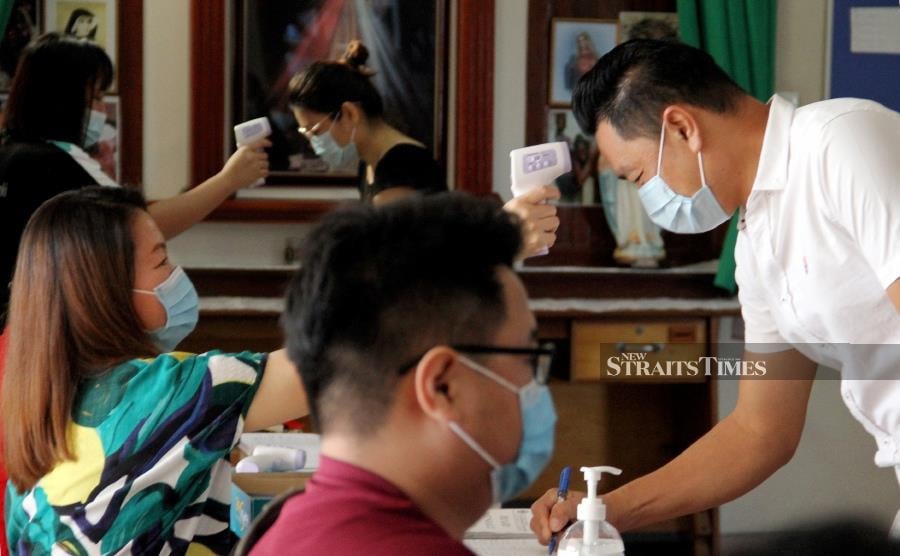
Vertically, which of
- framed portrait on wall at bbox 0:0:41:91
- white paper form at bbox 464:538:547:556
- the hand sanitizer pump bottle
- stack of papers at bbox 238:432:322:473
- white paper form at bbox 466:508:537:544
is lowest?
stack of papers at bbox 238:432:322:473

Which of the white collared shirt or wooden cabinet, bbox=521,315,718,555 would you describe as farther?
wooden cabinet, bbox=521,315,718,555

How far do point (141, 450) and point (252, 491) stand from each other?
0.24 m

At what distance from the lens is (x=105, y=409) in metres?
1.70

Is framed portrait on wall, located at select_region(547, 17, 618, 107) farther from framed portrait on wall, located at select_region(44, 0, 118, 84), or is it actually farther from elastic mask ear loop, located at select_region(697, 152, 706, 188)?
elastic mask ear loop, located at select_region(697, 152, 706, 188)

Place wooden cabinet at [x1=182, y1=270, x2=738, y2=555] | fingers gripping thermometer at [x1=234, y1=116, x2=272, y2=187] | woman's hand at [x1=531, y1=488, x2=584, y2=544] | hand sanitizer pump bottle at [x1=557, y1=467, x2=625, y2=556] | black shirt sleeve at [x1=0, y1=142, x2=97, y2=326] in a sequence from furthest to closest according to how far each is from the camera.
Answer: wooden cabinet at [x1=182, y1=270, x2=738, y2=555]
fingers gripping thermometer at [x1=234, y1=116, x2=272, y2=187]
black shirt sleeve at [x1=0, y1=142, x2=97, y2=326]
woman's hand at [x1=531, y1=488, x2=584, y2=544]
hand sanitizer pump bottle at [x1=557, y1=467, x2=625, y2=556]

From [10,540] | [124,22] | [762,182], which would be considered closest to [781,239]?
[762,182]

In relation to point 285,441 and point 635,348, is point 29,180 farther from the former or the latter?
point 635,348

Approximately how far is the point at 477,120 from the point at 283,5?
77cm

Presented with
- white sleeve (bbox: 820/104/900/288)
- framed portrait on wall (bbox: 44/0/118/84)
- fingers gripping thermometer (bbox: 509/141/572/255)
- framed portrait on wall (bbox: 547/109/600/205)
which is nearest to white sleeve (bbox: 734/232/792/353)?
white sleeve (bbox: 820/104/900/288)

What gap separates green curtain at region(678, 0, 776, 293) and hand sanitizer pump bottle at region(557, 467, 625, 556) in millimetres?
2744

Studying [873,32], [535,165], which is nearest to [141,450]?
Result: [535,165]

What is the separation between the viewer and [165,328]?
6.57 feet

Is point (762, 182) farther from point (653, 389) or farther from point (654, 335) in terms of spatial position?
point (653, 389)

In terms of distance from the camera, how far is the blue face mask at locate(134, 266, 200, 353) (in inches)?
76.8
